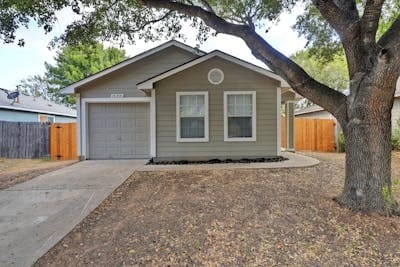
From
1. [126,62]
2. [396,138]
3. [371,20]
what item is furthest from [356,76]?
[396,138]

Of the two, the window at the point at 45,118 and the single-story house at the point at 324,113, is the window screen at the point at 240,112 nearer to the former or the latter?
the single-story house at the point at 324,113

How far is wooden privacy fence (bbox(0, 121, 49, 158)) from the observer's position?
12.8m

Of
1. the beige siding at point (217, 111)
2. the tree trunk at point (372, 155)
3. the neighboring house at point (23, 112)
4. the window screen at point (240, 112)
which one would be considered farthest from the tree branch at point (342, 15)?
the neighboring house at point (23, 112)

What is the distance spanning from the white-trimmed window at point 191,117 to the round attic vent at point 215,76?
58 cm

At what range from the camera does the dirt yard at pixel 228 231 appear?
10.5ft

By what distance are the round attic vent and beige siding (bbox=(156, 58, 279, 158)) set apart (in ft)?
0.42

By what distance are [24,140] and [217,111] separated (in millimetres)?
9819

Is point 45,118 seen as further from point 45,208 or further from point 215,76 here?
point 45,208

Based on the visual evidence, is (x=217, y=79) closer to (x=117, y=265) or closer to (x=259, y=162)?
(x=259, y=162)

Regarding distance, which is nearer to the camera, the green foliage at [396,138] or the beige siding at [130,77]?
the beige siding at [130,77]

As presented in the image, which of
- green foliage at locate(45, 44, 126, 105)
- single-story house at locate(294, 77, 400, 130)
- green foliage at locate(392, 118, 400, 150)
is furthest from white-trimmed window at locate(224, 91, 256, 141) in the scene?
green foliage at locate(45, 44, 126, 105)

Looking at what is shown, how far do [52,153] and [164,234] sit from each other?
36.5ft

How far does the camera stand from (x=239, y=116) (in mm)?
9203

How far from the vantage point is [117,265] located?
304cm
